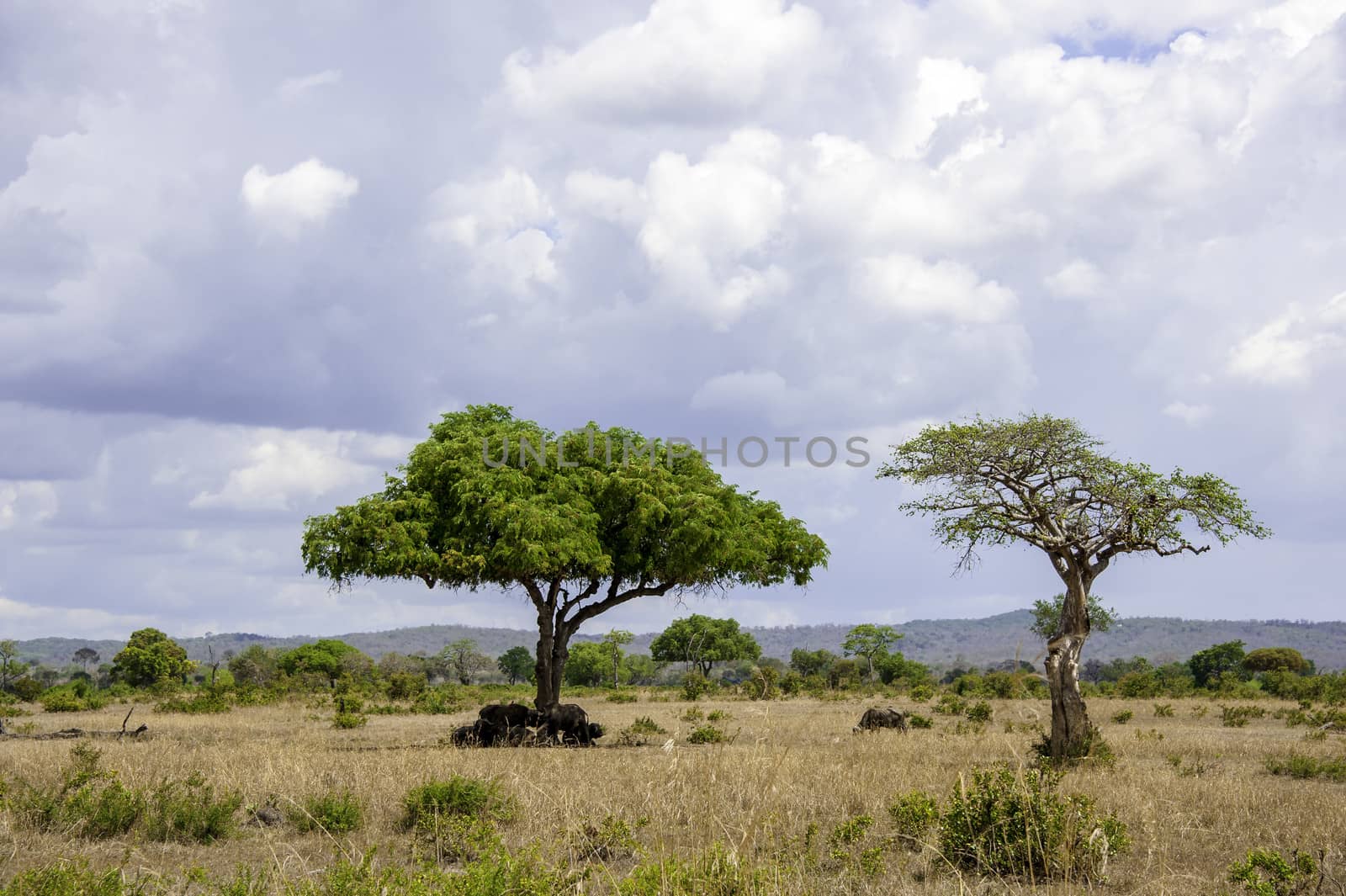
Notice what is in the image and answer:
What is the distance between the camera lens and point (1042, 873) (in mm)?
10453

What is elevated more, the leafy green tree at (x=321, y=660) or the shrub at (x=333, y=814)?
the shrub at (x=333, y=814)

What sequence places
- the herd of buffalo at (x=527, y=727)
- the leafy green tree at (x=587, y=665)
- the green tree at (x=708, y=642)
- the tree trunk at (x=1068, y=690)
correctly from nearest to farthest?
the tree trunk at (x=1068, y=690) → the herd of buffalo at (x=527, y=727) → the green tree at (x=708, y=642) → the leafy green tree at (x=587, y=665)

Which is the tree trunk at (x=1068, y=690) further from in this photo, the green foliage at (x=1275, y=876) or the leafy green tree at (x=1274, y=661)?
the leafy green tree at (x=1274, y=661)

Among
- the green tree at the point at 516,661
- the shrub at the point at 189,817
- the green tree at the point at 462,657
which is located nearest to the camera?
the shrub at the point at 189,817

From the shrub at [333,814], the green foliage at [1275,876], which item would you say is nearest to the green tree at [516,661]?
the shrub at [333,814]

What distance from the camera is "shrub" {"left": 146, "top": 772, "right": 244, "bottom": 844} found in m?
11.7

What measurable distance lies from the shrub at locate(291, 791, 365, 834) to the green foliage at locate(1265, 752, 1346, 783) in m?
17.8

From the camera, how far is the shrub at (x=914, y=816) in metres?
11.3

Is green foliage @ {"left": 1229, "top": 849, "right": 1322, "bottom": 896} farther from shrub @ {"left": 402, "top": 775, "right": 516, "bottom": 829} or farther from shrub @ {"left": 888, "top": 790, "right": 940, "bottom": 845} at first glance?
shrub @ {"left": 402, "top": 775, "right": 516, "bottom": 829}

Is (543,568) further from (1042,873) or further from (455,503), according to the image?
(1042,873)

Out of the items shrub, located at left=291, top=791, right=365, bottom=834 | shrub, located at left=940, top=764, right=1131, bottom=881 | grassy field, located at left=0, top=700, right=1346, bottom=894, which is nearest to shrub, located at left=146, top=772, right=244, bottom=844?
grassy field, located at left=0, top=700, right=1346, bottom=894

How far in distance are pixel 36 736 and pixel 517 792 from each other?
21.0 metres

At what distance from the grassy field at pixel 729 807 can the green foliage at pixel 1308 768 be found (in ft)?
1.14

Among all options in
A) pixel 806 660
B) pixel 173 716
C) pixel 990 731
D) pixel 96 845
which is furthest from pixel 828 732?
pixel 806 660
